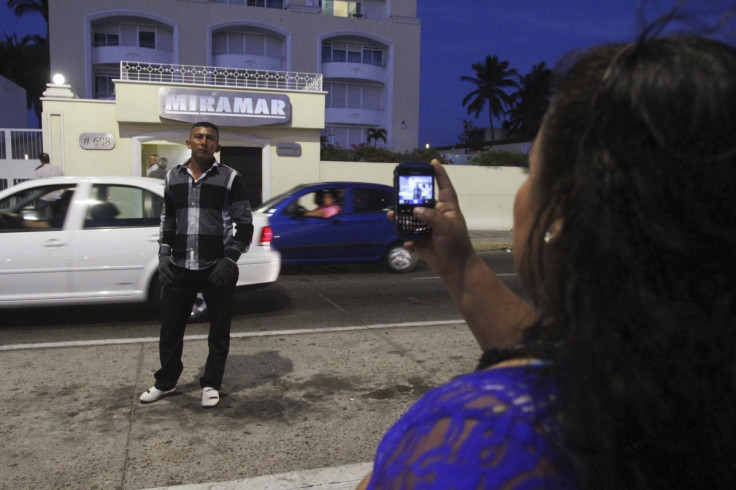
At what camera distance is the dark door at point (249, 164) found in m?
18.8

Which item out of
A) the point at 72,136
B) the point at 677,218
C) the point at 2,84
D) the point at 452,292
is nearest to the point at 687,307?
the point at 677,218

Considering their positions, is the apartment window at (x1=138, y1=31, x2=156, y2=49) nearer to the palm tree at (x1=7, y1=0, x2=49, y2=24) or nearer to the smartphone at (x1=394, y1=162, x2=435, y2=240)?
the palm tree at (x1=7, y1=0, x2=49, y2=24)

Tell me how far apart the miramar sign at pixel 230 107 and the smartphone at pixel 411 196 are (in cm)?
1721

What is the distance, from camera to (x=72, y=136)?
17.3m

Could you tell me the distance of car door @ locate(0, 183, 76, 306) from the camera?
6.52 meters

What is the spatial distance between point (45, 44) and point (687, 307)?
5893 cm

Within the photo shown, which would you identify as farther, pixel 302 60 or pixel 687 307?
pixel 302 60

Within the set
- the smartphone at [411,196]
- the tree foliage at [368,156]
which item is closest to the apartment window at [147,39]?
the tree foliage at [368,156]

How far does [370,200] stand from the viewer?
10852 millimetres

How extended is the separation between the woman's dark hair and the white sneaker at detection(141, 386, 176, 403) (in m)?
4.11

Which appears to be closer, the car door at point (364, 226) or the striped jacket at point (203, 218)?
the striped jacket at point (203, 218)

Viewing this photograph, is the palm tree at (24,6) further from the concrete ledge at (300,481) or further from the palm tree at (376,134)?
the concrete ledge at (300,481)

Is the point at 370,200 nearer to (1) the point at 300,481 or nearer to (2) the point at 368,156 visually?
(1) the point at 300,481

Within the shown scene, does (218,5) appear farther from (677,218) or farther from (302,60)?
(677,218)
